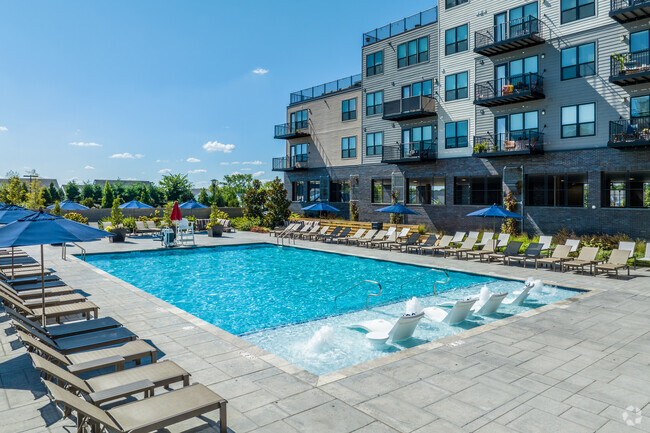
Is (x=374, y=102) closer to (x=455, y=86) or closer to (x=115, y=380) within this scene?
(x=455, y=86)

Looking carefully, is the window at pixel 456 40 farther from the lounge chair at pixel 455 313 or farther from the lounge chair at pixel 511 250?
the lounge chair at pixel 455 313

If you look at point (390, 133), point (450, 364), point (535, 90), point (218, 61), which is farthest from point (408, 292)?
point (218, 61)

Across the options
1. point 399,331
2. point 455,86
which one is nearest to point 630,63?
point 455,86

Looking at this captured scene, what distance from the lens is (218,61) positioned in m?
38.3

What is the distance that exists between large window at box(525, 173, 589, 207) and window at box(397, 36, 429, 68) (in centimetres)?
1051

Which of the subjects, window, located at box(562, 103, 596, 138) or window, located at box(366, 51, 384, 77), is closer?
window, located at box(562, 103, 596, 138)

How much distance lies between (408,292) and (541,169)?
42.5ft

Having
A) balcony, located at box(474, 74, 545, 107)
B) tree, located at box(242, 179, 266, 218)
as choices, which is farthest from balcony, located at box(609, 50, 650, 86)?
tree, located at box(242, 179, 266, 218)

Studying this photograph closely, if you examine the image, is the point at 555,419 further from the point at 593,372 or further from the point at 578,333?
the point at 578,333

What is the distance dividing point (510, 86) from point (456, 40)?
18.3ft

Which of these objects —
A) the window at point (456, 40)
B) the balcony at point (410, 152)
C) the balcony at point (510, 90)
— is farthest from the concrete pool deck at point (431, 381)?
the window at point (456, 40)

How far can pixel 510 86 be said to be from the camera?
71.4 feet

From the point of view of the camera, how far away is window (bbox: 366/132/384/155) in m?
29.9

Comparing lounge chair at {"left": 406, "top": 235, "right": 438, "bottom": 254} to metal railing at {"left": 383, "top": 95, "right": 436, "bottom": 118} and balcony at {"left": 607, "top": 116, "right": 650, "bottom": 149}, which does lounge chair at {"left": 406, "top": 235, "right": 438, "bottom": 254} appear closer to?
balcony at {"left": 607, "top": 116, "right": 650, "bottom": 149}
